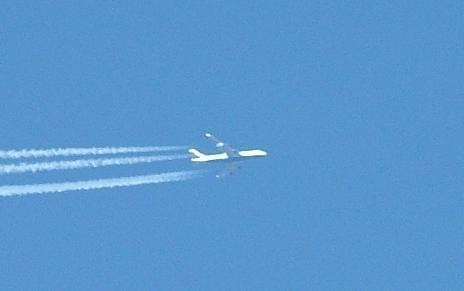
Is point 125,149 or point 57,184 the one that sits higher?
point 125,149

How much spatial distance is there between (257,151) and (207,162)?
22.1 feet

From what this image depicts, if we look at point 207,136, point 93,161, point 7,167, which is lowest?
point 7,167

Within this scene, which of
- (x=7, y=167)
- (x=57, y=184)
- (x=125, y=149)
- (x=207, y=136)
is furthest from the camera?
(x=207, y=136)

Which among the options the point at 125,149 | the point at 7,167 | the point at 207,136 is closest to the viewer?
the point at 7,167

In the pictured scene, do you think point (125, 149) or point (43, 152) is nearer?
point (43, 152)

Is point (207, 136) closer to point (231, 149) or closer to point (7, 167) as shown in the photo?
point (231, 149)

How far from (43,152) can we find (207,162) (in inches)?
941

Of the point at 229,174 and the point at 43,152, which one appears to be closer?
the point at 43,152

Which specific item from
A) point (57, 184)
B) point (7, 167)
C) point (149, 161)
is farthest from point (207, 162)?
point (7, 167)

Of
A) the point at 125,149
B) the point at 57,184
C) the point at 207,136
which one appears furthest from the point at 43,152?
the point at 207,136

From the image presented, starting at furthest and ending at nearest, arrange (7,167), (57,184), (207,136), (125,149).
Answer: (207,136) < (125,149) < (57,184) < (7,167)

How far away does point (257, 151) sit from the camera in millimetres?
126000

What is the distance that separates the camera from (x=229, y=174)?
121812mm

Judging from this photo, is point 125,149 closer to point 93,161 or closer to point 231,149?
point 93,161
